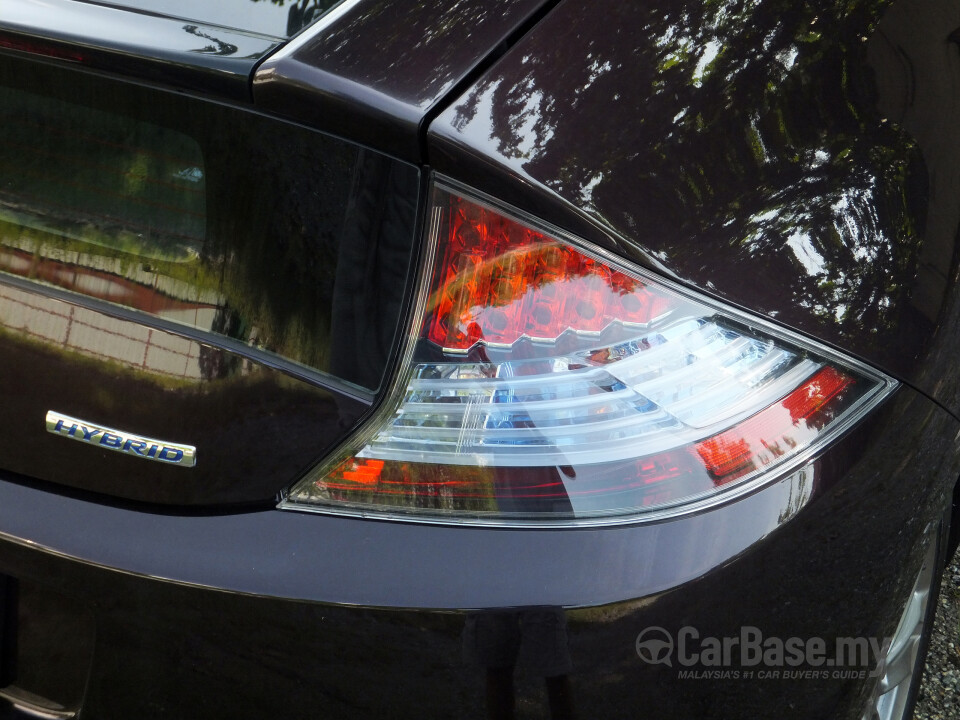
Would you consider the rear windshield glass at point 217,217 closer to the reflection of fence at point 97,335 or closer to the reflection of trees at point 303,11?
the reflection of fence at point 97,335

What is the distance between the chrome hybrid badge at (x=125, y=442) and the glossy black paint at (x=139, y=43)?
475 mm

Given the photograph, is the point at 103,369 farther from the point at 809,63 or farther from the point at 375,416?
the point at 809,63

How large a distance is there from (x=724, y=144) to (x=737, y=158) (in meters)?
0.03

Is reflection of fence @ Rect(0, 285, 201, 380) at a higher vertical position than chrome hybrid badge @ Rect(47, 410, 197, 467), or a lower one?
higher

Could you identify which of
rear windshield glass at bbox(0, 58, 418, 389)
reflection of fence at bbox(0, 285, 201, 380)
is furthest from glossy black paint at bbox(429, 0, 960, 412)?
reflection of fence at bbox(0, 285, 201, 380)

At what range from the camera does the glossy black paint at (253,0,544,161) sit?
3.50 feet

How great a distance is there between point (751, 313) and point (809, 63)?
444 millimetres

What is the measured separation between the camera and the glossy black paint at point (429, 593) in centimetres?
113

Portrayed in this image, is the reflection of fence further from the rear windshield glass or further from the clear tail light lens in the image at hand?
the clear tail light lens

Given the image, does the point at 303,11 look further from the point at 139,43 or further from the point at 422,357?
the point at 422,357

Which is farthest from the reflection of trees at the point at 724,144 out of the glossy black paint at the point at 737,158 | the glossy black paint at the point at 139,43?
the glossy black paint at the point at 139,43

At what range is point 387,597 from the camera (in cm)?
113

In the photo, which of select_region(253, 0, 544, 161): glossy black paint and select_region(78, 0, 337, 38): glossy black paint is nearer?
select_region(253, 0, 544, 161): glossy black paint

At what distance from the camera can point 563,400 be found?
1154 mm
